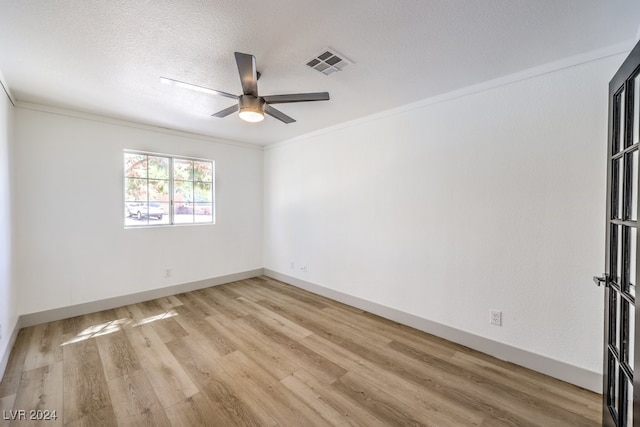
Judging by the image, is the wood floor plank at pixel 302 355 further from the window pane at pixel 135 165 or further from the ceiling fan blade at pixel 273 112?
the window pane at pixel 135 165

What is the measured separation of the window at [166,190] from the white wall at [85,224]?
0.44 ft

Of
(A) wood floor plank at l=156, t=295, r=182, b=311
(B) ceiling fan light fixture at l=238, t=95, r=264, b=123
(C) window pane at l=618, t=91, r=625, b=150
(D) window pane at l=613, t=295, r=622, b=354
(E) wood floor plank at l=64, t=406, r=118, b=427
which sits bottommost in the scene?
(E) wood floor plank at l=64, t=406, r=118, b=427

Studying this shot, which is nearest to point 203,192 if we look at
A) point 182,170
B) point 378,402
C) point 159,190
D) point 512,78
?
point 182,170

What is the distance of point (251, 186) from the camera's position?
4.95 metres

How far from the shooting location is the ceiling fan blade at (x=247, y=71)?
1.67m

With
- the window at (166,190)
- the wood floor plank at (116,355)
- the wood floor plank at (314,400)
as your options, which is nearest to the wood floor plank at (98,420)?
the wood floor plank at (116,355)

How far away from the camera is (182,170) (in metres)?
4.20

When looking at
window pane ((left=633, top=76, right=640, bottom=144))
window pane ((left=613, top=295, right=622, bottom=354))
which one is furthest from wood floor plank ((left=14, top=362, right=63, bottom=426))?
window pane ((left=633, top=76, right=640, bottom=144))

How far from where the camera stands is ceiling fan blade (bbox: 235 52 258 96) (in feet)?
5.49

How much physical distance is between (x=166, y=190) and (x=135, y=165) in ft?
1.72

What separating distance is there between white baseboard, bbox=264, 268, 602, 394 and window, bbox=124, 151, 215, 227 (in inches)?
110

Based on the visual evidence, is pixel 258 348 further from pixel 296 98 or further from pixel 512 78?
pixel 512 78

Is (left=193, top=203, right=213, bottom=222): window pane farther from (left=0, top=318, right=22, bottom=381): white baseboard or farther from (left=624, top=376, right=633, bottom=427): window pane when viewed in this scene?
(left=624, top=376, right=633, bottom=427): window pane

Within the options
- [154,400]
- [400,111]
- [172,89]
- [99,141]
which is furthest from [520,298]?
[99,141]
